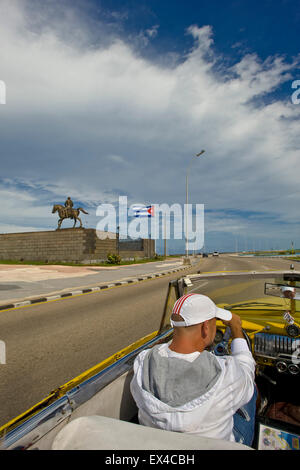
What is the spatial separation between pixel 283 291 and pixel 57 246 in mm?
31369

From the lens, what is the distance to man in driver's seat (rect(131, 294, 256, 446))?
4.38 feet

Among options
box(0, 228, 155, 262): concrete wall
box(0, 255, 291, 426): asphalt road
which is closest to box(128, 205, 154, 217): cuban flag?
box(0, 228, 155, 262): concrete wall

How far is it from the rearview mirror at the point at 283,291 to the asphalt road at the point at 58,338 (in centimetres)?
263

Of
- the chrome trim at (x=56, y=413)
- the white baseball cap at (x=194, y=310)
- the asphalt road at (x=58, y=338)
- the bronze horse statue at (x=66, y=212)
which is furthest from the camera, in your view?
the bronze horse statue at (x=66, y=212)

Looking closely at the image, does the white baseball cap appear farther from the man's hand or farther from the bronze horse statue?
the bronze horse statue

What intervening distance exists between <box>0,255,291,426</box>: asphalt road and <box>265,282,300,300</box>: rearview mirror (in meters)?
2.63

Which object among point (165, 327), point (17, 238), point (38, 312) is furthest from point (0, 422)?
point (17, 238)

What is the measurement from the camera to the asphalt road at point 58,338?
3.33 meters

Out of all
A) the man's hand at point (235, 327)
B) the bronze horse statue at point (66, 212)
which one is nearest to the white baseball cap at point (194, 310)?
the man's hand at point (235, 327)

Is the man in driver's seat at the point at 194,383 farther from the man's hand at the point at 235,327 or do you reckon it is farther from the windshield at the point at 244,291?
the windshield at the point at 244,291

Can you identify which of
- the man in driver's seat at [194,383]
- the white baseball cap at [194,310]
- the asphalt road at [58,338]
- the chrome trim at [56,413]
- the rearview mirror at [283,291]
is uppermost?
the white baseball cap at [194,310]

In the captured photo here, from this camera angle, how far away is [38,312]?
725 cm

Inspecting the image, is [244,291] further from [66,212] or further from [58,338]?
[66,212]

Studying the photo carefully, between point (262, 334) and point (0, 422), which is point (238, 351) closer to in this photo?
point (262, 334)
